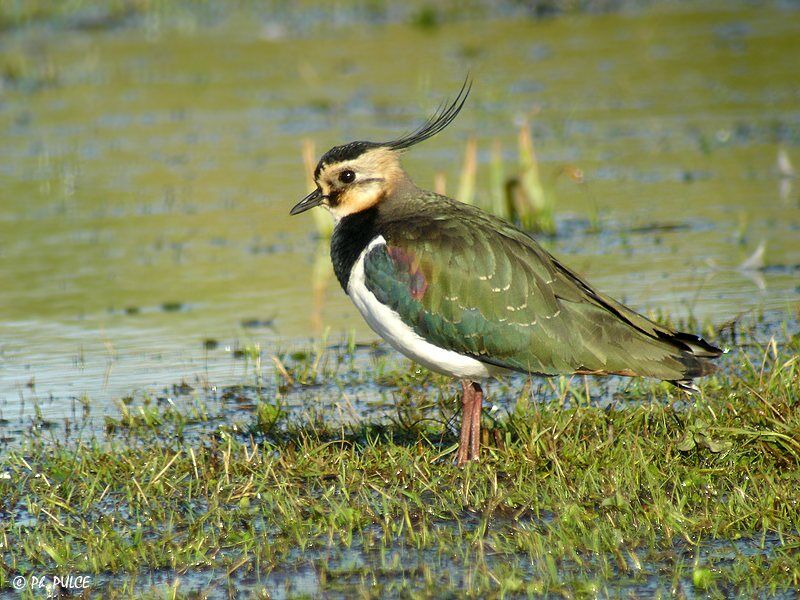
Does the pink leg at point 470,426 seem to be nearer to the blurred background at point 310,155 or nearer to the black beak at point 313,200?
the black beak at point 313,200

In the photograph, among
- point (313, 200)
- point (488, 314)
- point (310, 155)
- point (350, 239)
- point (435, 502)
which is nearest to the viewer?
point (435, 502)

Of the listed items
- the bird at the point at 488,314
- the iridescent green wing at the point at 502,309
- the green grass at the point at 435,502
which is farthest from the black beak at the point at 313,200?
the green grass at the point at 435,502

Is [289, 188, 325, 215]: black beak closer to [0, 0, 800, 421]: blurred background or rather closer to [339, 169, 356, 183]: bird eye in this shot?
[339, 169, 356, 183]: bird eye

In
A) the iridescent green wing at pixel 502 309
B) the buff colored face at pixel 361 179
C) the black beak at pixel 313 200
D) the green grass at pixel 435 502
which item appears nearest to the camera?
the green grass at pixel 435 502

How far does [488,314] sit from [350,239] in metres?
0.70

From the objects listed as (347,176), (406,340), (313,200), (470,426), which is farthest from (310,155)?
(470,426)

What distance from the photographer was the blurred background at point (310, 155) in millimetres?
7969

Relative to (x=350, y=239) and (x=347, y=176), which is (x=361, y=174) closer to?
(x=347, y=176)

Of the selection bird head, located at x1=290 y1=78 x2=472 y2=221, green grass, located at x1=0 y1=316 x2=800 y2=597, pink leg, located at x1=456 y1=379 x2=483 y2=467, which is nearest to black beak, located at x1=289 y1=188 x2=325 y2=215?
bird head, located at x1=290 y1=78 x2=472 y2=221

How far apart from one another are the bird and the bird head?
0.32 m

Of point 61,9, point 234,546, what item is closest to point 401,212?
point 234,546

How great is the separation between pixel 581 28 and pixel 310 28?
11.9ft

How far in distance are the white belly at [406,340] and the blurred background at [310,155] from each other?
1.61m

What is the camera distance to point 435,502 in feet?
16.3
